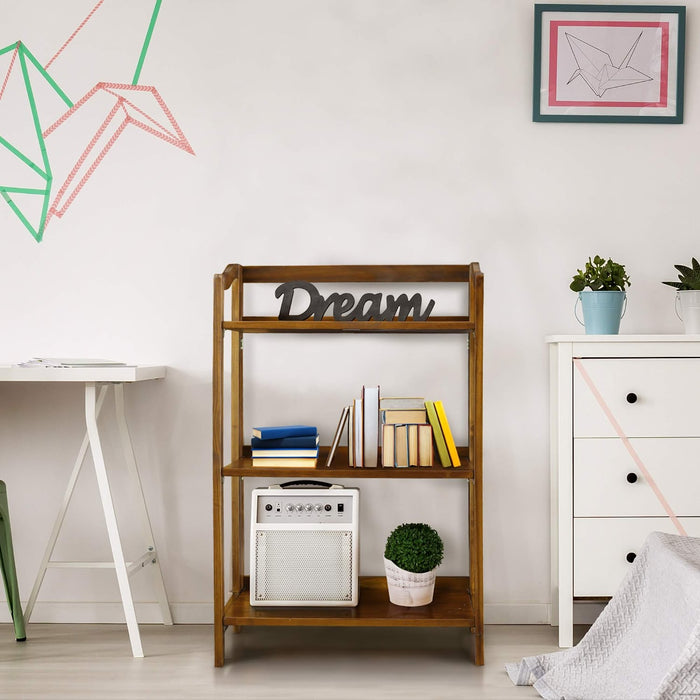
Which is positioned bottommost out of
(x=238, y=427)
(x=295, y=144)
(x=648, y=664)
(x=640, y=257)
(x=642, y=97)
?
(x=648, y=664)

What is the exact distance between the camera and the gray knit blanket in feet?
5.00

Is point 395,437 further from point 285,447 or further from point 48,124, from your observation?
point 48,124

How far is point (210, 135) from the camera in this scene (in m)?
2.50

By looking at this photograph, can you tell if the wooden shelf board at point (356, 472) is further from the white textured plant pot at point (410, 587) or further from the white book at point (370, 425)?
the white textured plant pot at point (410, 587)

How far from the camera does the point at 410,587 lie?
7.13 ft

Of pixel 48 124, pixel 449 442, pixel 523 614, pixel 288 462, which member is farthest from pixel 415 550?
Result: pixel 48 124

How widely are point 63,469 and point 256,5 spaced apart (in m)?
1.63

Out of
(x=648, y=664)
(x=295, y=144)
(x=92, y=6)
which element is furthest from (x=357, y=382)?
(x=92, y=6)

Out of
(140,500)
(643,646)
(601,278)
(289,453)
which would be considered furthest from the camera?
(140,500)

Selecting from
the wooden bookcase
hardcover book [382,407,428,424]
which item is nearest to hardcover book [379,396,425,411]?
hardcover book [382,407,428,424]

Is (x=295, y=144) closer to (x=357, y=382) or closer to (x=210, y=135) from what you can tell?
(x=210, y=135)

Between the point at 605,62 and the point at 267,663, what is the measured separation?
6.90 ft

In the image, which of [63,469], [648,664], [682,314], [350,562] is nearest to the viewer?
[648,664]

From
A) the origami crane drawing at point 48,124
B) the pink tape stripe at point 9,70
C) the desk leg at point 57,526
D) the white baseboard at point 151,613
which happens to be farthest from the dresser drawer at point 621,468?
the pink tape stripe at point 9,70
